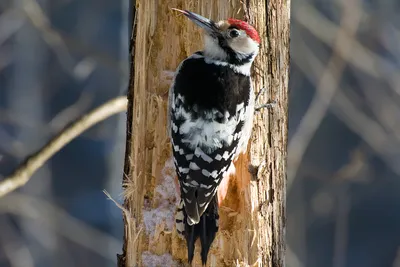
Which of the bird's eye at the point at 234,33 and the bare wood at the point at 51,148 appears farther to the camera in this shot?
the bare wood at the point at 51,148

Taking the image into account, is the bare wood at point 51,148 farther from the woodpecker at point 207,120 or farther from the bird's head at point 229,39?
the bird's head at point 229,39

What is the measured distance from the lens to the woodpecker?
3160mm

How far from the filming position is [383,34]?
7016mm

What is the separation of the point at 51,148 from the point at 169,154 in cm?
59

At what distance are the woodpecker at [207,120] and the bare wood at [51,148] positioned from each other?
1.37 feet

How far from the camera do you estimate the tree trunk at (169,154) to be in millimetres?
3273

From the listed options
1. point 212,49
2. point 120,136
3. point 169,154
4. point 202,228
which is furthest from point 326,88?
point 202,228

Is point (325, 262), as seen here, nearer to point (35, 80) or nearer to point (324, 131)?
point (324, 131)

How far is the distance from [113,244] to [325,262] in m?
2.08

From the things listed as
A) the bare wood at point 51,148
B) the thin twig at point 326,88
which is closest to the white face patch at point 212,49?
the bare wood at point 51,148

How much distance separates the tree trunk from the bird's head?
0.06 meters

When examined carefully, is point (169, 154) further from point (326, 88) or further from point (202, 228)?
point (326, 88)

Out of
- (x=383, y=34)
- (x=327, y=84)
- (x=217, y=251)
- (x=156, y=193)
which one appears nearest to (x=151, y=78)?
(x=156, y=193)

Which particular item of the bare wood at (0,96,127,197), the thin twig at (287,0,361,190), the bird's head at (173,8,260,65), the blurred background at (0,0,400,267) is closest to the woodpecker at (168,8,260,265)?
the bird's head at (173,8,260,65)
